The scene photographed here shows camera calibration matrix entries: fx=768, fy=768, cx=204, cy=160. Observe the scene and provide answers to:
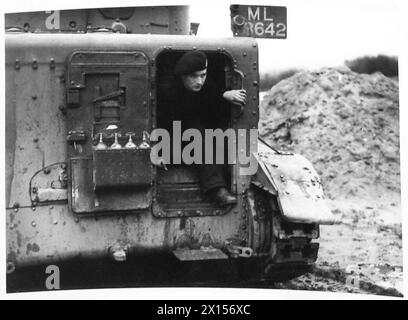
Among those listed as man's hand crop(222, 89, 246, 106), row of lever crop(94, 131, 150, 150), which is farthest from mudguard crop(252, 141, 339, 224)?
row of lever crop(94, 131, 150, 150)

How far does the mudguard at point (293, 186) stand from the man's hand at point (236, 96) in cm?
45

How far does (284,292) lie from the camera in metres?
5.45

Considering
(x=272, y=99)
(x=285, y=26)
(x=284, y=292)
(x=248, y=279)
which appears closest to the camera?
(x=284, y=292)

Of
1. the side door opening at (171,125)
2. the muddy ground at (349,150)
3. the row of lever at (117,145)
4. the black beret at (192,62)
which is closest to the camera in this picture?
the row of lever at (117,145)

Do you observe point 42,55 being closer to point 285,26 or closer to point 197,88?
point 197,88

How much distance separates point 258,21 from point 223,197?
4.51 ft

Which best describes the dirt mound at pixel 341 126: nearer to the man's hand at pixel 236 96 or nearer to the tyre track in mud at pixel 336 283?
the tyre track in mud at pixel 336 283

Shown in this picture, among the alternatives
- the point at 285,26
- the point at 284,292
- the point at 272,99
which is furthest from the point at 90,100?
the point at 272,99

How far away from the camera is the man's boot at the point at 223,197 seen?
588 cm

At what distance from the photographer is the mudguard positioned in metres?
5.66

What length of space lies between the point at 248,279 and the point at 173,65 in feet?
6.12

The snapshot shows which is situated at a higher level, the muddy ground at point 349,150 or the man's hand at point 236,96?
the man's hand at point 236,96

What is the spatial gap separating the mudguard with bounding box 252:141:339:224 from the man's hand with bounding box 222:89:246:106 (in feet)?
1.49

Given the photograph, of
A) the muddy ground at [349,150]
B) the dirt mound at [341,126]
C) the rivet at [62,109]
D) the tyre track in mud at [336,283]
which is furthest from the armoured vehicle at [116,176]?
the dirt mound at [341,126]
